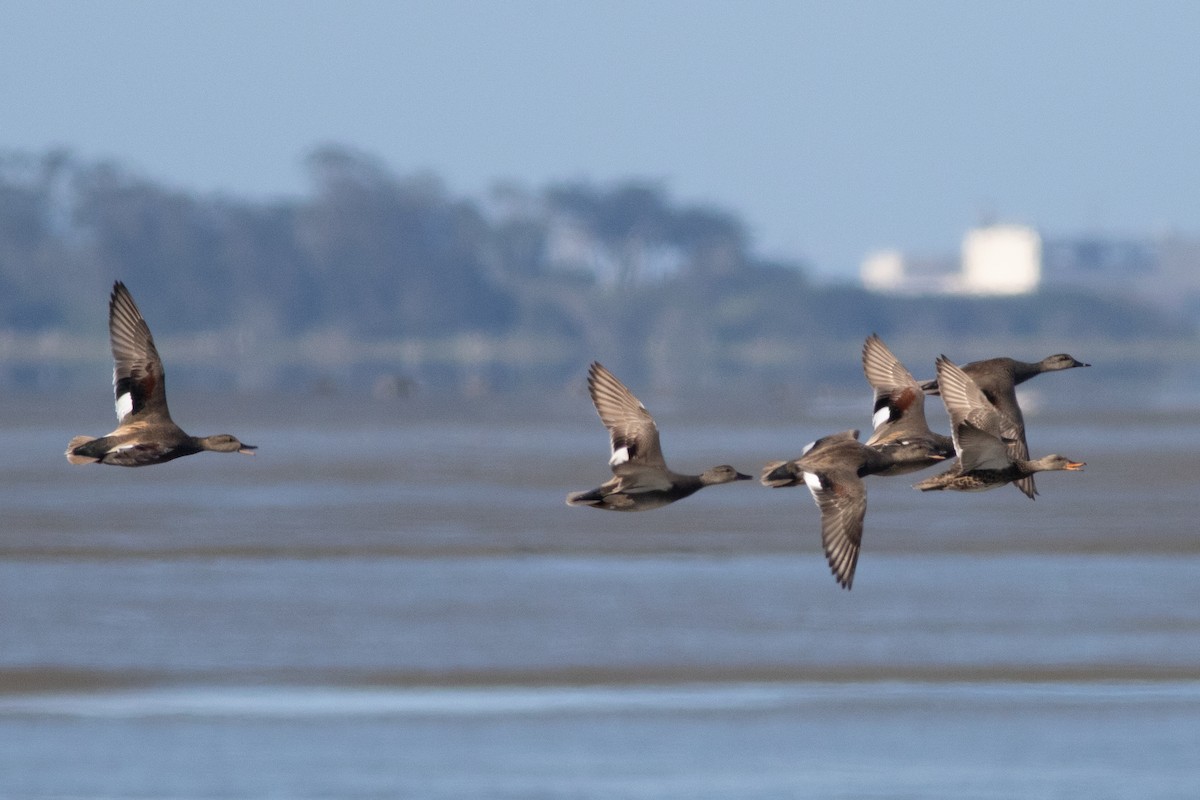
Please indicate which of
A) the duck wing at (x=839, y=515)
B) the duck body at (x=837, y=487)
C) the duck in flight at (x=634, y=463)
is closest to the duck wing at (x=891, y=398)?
the duck body at (x=837, y=487)

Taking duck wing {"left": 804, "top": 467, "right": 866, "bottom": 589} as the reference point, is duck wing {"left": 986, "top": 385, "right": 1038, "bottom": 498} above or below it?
above

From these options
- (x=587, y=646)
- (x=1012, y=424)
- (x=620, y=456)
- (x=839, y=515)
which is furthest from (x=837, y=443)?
(x=587, y=646)

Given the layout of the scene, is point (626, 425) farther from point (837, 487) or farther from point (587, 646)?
point (587, 646)

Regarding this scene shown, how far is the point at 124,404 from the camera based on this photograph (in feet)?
42.0

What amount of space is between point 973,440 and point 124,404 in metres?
4.51

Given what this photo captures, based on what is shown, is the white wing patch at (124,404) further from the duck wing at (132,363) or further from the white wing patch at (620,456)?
the white wing patch at (620,456)

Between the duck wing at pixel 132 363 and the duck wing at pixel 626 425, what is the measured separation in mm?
2296

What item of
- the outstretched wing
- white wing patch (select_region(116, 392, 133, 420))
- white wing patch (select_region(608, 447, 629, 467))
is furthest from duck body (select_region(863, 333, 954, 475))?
white wing patch (select_region(116, 392, 133, 420))

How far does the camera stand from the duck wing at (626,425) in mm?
12562

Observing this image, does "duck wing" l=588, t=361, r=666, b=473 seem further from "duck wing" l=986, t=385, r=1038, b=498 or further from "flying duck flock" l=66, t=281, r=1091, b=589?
"duck wing" l=986, t=385, r=1038, b=498

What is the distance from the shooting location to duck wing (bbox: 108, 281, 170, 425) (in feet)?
41.6

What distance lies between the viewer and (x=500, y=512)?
4281 centimetres

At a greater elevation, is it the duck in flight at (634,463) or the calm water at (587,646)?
the duck in flight at (634,463)

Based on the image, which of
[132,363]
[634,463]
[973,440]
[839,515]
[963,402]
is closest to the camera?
[839,515]
